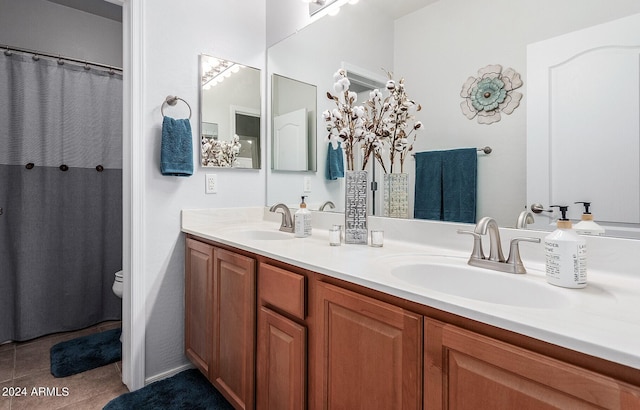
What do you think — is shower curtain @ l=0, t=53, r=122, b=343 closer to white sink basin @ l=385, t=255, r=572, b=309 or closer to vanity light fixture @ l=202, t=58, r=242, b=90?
vanity light fixture @ l=202, t=58, r=242, b=90

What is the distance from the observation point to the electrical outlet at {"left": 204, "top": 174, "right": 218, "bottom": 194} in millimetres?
1976

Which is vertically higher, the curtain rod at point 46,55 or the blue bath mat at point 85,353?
the curtain rod at point 46,55

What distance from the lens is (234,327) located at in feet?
4.66

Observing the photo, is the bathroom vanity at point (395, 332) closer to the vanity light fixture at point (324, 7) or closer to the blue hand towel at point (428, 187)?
the blue hand towel at point (428, 187)

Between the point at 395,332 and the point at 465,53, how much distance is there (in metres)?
1.05

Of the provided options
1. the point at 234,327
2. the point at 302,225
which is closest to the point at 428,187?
the point at 302,225

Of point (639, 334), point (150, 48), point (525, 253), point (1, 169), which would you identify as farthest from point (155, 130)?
point (639, 334)

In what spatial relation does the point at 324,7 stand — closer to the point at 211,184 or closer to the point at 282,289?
the point at 211,184

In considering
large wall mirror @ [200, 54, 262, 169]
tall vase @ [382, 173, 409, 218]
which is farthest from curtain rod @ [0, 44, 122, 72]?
tall vase @ [382, 173, 409, 218]

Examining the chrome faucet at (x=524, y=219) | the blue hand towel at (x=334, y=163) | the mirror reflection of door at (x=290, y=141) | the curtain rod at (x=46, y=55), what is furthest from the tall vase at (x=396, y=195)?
the curtain rod at (x=46, y=55)

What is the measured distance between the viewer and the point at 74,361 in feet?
6.53

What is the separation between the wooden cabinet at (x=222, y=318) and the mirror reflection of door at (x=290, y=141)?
0.75 meters

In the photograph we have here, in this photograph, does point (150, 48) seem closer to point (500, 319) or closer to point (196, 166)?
point (196, 166)

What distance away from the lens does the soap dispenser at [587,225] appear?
97cm
